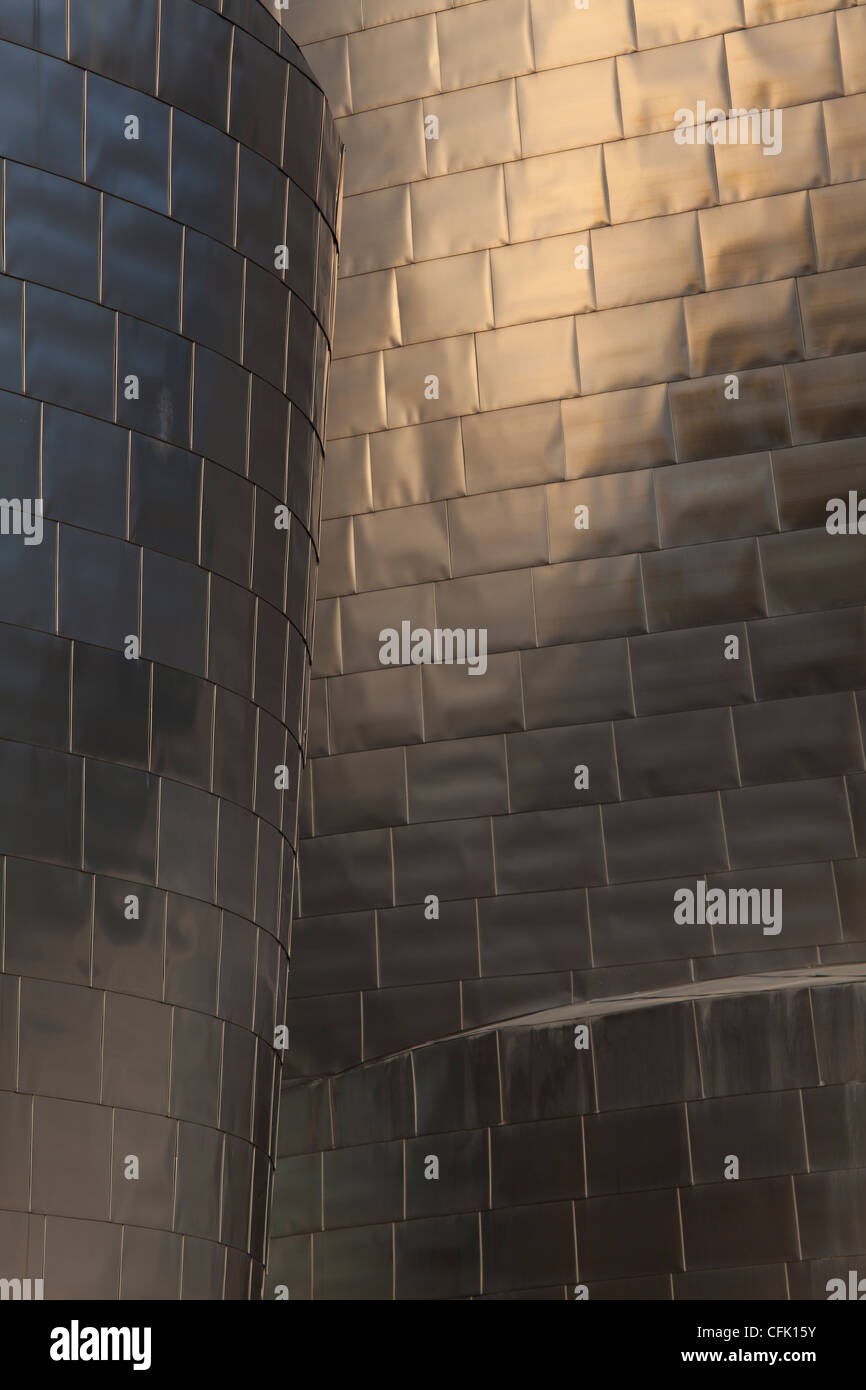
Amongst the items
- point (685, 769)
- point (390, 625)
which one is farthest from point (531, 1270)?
point (390, 625)

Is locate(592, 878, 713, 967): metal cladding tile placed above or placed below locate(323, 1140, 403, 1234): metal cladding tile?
above

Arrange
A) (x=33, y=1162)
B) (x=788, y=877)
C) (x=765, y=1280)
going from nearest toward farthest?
(x=33, y=1162)
(x=765, y=1280)
(x=788, y=877)

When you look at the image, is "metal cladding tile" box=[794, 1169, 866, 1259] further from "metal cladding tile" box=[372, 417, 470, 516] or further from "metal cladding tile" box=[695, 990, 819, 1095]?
"metal cladding tile" box=[372, 417, 470, 516]

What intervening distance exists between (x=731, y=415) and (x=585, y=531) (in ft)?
7.41

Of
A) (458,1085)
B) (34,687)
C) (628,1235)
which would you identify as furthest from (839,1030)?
(34,687)

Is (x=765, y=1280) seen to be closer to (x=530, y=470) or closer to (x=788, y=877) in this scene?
(x=788, y=877)

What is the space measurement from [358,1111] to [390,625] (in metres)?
5.97

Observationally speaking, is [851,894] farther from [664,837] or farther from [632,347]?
[632,347]

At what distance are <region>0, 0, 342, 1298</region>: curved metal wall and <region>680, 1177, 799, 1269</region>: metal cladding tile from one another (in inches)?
184

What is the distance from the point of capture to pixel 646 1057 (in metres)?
18.6

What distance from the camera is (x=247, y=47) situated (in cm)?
1823

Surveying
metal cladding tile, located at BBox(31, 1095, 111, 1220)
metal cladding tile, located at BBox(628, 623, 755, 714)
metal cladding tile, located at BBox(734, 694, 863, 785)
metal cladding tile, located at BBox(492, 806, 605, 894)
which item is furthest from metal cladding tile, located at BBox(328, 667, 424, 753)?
metal cladding tile, located at BBox(31, 1095, 111, 1220)

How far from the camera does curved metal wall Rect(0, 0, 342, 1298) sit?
1427 cm
